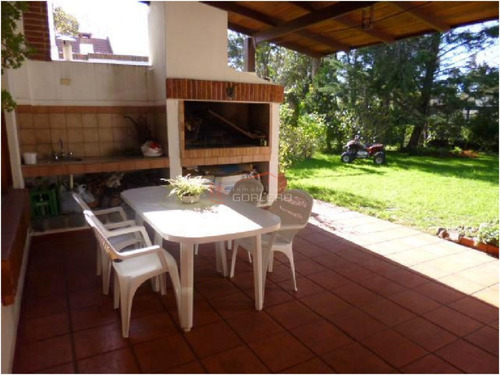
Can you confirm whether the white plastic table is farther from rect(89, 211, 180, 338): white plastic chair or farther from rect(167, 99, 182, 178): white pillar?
rect(167, 99, 182, 178): white pillar

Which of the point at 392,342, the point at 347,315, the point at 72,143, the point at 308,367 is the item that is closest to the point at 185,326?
the point at 308,367

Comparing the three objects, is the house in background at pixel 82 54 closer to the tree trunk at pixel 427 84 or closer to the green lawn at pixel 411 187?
the green lawn at pixel 411 187

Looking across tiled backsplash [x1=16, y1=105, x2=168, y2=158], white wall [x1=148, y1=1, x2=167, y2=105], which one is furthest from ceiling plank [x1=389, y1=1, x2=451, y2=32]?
tiled backsplash [x1=16, y1=105, x2=168, y2=158]

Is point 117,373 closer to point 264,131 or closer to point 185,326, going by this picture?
point 185,326

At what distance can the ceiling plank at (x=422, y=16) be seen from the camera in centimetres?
345

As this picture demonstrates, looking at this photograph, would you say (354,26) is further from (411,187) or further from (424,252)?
(411,187)

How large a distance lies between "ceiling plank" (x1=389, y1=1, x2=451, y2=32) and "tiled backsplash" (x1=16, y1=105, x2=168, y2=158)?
2.82 m

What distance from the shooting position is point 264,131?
502 centimetres

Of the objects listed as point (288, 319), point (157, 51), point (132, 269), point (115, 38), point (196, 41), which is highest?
point (115, 38)

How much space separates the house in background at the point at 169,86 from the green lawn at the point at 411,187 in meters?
1.87

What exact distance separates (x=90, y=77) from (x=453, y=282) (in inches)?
175

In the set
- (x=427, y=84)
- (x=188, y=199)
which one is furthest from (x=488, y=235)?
(x=427, y=84)

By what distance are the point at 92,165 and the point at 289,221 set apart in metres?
2.34

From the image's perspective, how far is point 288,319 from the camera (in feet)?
7.71
